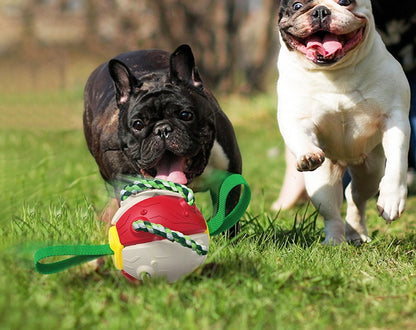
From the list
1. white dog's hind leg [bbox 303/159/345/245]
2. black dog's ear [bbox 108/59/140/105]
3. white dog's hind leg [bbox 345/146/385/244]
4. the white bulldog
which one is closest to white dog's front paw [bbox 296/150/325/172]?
the white bulldog

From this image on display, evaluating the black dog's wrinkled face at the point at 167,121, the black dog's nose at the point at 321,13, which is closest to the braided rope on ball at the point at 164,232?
the black dog's wrinkled face at the point at 167,121

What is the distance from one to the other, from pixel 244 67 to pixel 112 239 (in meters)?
10.4

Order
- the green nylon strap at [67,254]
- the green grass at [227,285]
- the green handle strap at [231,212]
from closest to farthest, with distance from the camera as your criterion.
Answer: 1. the green grass at [227,285]
2. the green nylon strap at [67,254]
3. the green handle strap at [231,212]

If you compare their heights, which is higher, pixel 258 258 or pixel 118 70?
pixel 118 70

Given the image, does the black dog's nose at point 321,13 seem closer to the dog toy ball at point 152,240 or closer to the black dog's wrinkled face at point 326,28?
the black dog's wrinkled face at point 326,28

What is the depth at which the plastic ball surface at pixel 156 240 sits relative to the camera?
1941mm

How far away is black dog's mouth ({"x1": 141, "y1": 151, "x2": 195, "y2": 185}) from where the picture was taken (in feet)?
8.48

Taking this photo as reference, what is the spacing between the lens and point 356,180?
10.6 ft

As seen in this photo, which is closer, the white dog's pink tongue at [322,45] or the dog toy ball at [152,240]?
the dog toy ball at [152,240]

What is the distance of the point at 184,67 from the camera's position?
2.73 meters

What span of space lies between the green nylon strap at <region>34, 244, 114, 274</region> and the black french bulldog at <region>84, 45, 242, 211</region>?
2.00 feet

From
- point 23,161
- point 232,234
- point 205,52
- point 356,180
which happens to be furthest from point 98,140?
point 205,52

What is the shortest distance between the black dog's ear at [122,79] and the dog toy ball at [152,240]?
2.31 feet

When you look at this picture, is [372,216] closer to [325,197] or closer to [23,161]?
[325,197]
